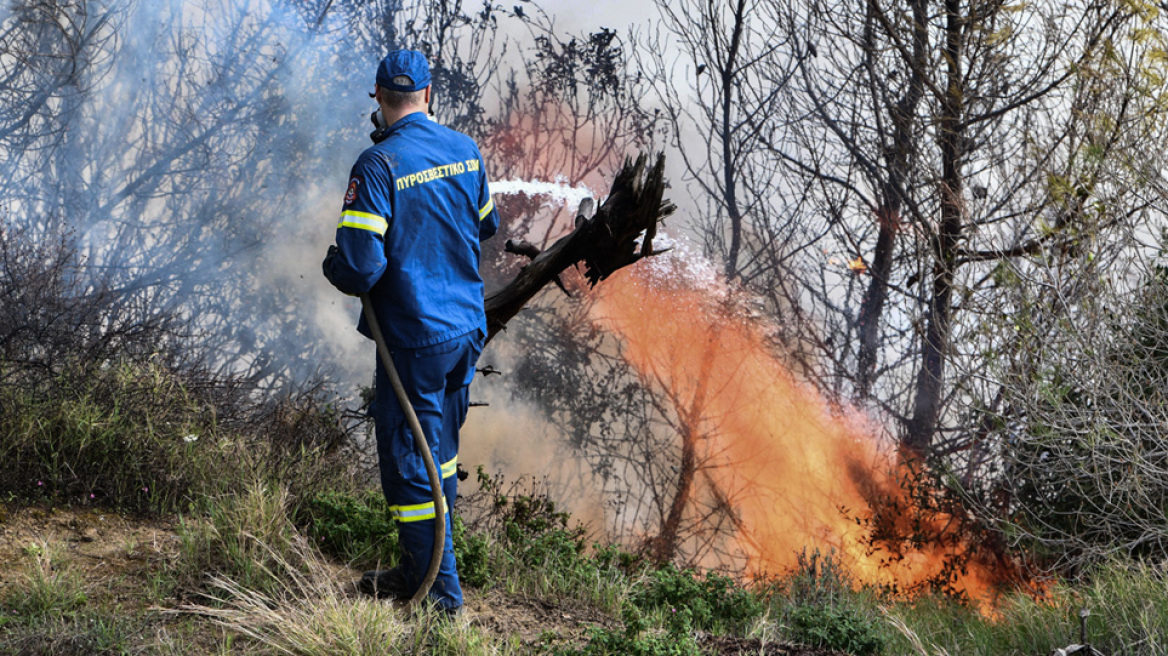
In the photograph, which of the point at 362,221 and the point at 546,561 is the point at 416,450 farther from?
the point at 546,561

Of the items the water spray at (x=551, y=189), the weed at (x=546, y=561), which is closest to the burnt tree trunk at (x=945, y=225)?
the water spray at (x=551, y=189)

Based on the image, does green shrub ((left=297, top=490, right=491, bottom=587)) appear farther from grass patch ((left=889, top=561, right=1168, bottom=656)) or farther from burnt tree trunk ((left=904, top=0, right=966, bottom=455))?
burnt tree trunk ((left=904, top=0, right=966, bottom=455))

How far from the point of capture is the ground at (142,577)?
4.00 meters

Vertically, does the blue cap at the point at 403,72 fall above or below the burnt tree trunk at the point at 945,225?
below

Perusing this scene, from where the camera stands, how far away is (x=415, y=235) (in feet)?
12.5

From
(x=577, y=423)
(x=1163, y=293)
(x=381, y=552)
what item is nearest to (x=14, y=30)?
(x=577, y=423)

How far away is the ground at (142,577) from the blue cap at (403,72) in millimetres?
2235

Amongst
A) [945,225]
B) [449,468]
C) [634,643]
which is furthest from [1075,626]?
[945,225]

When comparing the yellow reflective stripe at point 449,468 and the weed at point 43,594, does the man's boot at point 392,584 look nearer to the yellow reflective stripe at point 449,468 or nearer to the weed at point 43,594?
the yellow reflective stripe at point 449,468

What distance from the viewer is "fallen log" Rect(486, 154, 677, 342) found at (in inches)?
168

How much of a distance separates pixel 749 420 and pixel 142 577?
258 inches

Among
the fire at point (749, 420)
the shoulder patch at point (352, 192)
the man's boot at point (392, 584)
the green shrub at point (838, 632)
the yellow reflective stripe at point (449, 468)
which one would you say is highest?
the fire at point (749, 420)

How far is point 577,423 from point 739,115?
3.74 m

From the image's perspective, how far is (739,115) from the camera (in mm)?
10008
